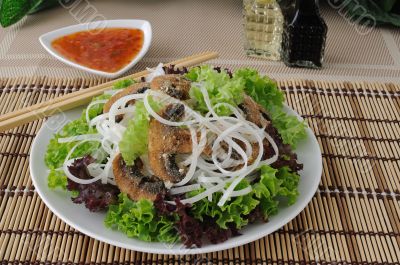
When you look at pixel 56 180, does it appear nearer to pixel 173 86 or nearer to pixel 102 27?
pixel 173 86

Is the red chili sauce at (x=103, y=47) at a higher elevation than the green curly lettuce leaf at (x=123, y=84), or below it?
below

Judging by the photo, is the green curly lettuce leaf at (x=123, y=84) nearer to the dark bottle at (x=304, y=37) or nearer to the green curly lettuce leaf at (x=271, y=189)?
the green curly lettuce leaf at (x=271, y=189)

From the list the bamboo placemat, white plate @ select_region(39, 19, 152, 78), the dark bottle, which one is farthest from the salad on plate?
the dark bottle

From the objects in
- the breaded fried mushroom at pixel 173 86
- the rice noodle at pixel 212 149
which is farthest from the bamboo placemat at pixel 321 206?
the breaded fried mushroom at pixel 173 86

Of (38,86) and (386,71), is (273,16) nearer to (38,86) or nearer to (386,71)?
(386,71)

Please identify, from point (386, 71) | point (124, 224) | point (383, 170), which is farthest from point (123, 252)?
point (386, 71)

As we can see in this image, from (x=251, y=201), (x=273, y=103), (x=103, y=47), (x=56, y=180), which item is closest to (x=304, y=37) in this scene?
(x=273, y=103)

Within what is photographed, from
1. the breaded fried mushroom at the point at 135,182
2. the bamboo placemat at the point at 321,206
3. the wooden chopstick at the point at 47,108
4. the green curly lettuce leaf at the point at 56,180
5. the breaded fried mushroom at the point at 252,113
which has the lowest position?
the bamboo placemat at the point at 321,206
